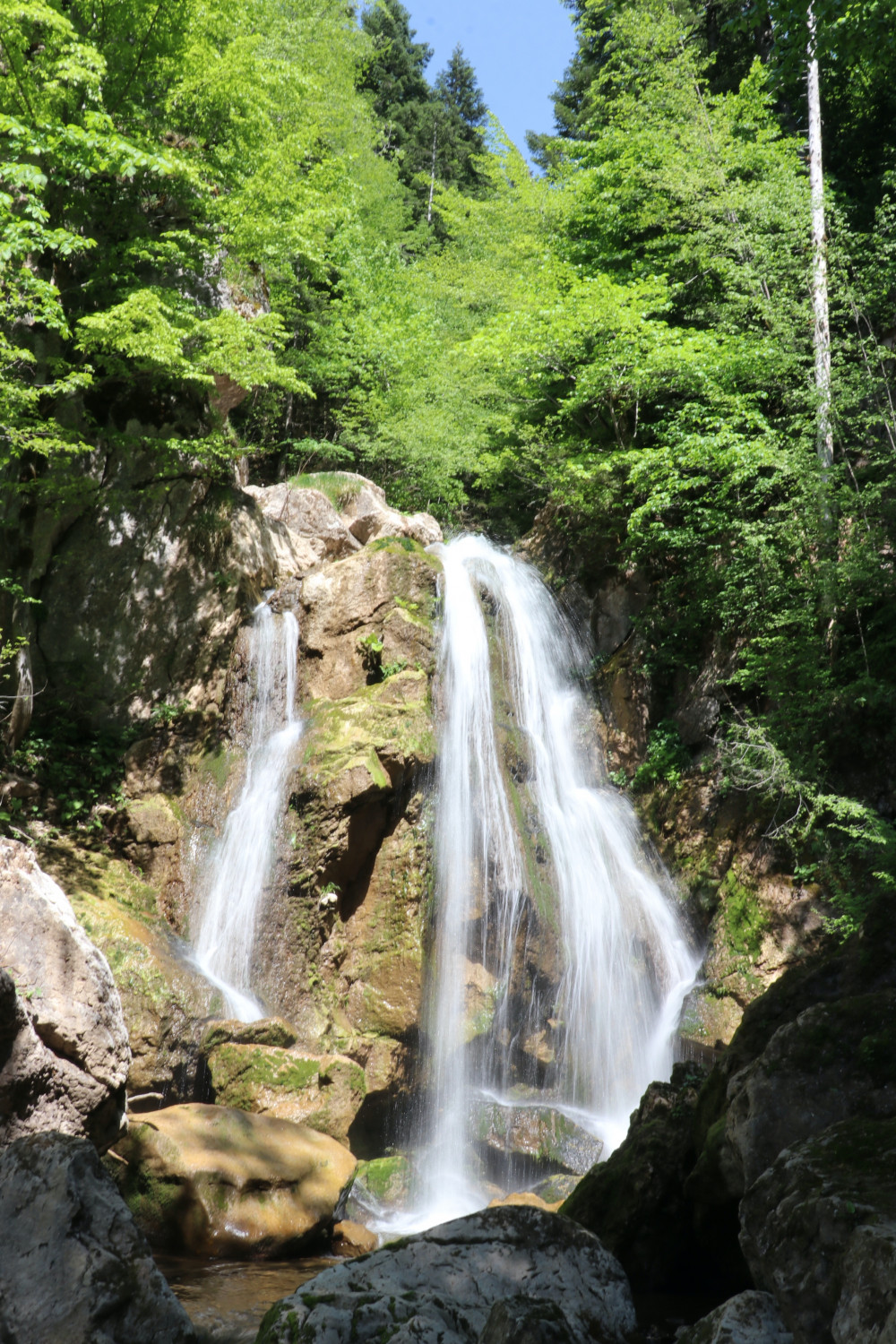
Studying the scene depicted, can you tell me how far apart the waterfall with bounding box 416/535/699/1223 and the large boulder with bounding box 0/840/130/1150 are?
3.66 m

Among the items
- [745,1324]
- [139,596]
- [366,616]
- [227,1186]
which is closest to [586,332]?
[366,616]

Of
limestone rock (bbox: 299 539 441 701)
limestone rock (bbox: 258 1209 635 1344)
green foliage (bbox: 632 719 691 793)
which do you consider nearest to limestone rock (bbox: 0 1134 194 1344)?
limestone rock (bbox: 258 1209 635 1344)

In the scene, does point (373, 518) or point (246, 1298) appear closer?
point (246, 1298)

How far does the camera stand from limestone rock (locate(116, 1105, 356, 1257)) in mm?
5844

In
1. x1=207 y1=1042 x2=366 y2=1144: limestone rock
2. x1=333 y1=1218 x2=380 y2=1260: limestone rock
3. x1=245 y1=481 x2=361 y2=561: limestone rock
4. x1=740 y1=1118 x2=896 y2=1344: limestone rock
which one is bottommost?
x1=333 y1=1218 x2=380 y2=1260: limestone rock

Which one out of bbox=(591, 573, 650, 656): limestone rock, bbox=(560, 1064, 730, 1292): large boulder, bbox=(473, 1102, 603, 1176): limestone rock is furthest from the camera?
bbox=(591, 573, 650, 656): limestone rock

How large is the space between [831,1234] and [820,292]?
503 inches

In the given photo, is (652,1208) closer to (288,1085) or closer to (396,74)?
(288,1085)

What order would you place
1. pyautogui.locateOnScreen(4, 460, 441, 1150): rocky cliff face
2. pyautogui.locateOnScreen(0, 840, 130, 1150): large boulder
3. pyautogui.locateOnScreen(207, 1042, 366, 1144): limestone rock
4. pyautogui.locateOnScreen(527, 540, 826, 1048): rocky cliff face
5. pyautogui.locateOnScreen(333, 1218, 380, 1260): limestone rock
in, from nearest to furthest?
pyautogui.locateOnScreen(0, 840, 130, 1150): large boulder, pyautogui.locateOnScreen(333, 1218, 380, 1260): limestone rock, pyautogui.locateOnScreen(207, 1042, 366, 1144): limestone rock, pyautogui.locateOnScreen(4, 460, 441, 1150): rocky cliff face, pyautogui.locateOnScreen(527, 540, 826, 1048): rocky cliff face

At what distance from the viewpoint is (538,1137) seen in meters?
8.55

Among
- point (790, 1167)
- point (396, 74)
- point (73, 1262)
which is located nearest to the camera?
point (790, 1167)

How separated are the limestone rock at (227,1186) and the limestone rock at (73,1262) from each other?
7.47ft

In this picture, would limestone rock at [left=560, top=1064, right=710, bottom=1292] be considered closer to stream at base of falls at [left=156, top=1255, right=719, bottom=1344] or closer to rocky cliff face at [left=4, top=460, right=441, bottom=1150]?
stream at base of falls at [left=156, top=1255, right=719, bottom=1344]

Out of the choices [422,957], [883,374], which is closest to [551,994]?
[422,957]
